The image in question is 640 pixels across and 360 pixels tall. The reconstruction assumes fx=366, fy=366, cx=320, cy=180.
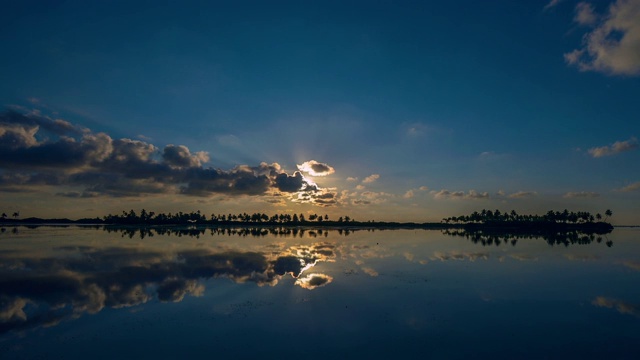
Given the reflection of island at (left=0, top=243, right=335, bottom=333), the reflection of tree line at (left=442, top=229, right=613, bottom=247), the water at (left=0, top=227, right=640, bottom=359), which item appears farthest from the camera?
the reflection of tree line at (left=442, top=229, right=613, bottom=247)

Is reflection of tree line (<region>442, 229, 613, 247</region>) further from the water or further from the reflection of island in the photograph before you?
the reflection of island

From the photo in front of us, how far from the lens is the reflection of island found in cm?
2314

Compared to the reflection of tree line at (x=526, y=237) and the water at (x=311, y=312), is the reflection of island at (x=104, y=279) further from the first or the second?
the reflection of tree line at (x=526, y=237)

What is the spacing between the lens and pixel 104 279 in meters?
32.7

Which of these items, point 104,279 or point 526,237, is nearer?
point 104,279

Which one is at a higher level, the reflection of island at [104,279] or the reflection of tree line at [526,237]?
the reflection of tree line at [526,237]

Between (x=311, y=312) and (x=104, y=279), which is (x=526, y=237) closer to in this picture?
(x=311, y=312)

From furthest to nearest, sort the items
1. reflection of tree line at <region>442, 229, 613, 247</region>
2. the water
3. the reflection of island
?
reflection of tree line at <region>442, 229, 613, 247</region> → the reflection of island → the water

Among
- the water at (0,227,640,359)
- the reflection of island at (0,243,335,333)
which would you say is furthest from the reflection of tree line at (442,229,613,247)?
the reflection of island at (0,243,335,333)

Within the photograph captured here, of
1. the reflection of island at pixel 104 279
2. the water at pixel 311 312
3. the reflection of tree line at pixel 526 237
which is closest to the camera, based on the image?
the water at pixel 311 312

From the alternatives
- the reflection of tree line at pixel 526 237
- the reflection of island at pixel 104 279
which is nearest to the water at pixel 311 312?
the reflection of island at pixel 104 279

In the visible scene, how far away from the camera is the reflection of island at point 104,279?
→ 23.1 meters

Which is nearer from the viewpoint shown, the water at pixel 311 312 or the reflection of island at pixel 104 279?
the water at pixel 311 312

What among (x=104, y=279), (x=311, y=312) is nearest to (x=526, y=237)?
(x=311, y=312)
